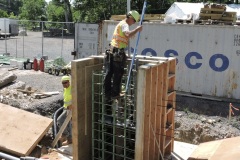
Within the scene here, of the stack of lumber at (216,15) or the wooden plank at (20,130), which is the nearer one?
the wooden plank at (20,130)

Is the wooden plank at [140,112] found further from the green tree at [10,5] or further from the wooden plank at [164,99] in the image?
the green tree at [10,5]

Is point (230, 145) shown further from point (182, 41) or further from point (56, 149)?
point (182, 41)

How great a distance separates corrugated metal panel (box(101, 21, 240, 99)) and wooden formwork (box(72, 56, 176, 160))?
559cm

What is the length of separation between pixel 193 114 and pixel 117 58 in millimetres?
5931

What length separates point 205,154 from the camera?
625cm

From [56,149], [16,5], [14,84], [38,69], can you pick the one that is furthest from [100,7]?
[16,5]

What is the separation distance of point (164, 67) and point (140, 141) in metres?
1.65

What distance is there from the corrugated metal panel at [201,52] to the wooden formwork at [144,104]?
5589 millimetres

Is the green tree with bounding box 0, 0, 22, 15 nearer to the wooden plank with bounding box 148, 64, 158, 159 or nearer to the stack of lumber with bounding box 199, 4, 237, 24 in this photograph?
the stack of lumber with bounding box 199, 4, 237, 24

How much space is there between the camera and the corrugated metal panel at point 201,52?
12.1 metres

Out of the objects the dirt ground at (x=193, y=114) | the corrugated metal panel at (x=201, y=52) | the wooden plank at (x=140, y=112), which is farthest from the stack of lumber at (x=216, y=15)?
the wooden plank at (x=140, y=112)

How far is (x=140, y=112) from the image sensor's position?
6004 millimetres

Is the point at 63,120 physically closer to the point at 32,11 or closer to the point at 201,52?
the point at 201,52

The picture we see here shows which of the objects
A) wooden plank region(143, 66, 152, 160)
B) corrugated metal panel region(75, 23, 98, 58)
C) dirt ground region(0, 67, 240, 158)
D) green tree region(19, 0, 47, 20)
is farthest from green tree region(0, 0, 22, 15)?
wooden plank region(143, 66, 152, 160)
